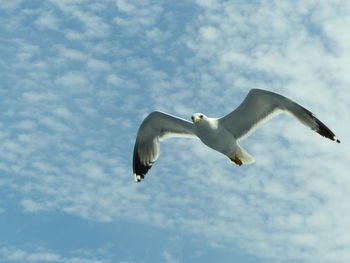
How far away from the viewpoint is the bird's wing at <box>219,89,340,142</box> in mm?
13938

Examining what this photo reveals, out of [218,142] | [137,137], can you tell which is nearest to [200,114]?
[218,142]

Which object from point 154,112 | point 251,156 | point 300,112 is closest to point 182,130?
point 154,112

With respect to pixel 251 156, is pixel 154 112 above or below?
above

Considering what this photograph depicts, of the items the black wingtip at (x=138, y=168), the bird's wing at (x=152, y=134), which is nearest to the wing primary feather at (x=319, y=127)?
the bird's wing at (x=152, y=134)

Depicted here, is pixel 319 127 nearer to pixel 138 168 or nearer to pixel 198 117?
pixel 198 117

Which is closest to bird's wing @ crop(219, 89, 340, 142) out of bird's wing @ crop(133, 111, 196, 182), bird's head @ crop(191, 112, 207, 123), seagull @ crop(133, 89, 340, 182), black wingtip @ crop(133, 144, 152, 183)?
seagull @ crop(133, 89, 340, 182)

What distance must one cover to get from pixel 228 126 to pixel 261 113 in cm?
76

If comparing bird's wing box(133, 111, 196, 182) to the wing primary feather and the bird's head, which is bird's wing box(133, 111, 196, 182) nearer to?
the bird's head

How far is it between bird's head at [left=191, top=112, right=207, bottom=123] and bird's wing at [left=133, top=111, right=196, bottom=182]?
57cm

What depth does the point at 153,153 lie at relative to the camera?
1556cm

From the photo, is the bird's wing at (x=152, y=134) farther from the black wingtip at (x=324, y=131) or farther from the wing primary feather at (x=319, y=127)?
the black wingtip at (x=324, y=131)

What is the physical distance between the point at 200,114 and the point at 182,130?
3.77 ft

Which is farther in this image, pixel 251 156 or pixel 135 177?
pixel 135 177

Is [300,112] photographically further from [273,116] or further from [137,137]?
[137,137]
